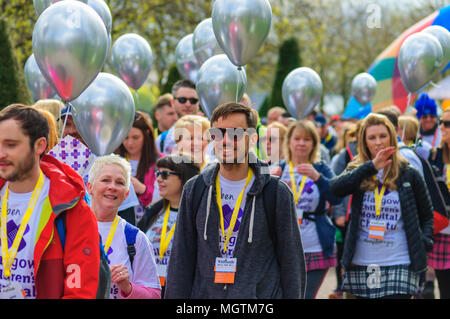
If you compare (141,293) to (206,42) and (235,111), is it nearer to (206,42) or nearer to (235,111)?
(235,111)

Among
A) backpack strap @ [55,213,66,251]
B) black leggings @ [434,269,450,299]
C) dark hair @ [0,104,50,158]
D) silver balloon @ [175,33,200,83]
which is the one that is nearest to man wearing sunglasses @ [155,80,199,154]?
silver balloon @ [175,33,200,83]

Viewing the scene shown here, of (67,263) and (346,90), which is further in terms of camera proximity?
(346,90)

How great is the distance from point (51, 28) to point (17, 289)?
179 centimetres

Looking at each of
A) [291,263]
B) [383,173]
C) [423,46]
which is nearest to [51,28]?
[291,263]

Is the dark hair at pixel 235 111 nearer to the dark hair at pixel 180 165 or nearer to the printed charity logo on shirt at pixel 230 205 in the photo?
the printed charity logo on shirt at pixel 230 205

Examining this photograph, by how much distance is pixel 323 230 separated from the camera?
6.15 meters

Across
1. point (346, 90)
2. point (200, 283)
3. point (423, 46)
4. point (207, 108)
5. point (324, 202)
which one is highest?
point (346, 90)

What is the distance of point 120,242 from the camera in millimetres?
4164

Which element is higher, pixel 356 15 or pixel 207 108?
pixel 356 15

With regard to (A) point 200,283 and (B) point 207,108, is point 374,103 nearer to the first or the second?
(B) point 207,108

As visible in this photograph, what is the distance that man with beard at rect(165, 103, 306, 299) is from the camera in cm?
384

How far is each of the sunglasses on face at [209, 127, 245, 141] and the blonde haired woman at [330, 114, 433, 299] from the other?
1853 millimetres

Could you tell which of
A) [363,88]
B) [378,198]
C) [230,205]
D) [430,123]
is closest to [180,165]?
[230,205]

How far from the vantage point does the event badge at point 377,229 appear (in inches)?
213
